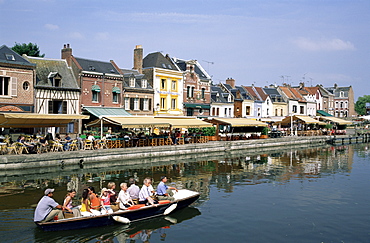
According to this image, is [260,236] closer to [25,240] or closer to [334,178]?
[25,240]

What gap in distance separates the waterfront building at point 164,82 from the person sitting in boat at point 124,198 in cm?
3306

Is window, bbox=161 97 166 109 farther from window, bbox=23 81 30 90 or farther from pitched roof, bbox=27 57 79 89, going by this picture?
window, bbox=23 81 30 90

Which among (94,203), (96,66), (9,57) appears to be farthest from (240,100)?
(94,203)

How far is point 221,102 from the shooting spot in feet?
186

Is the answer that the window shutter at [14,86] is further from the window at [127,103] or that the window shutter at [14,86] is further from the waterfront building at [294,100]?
the waterfront building at [294,100]

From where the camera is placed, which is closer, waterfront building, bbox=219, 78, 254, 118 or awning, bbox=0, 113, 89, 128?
awning, bbox=0, 113, 89, 128

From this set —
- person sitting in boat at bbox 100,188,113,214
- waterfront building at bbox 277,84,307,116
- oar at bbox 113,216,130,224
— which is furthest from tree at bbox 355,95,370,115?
person sitting in boat at bbox 100,188,113,214

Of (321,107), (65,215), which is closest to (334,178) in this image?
(65,215)

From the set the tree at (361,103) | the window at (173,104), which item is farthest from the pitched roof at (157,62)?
the tree at (361,103)

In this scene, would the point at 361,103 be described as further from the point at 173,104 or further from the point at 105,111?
the point at 105,111

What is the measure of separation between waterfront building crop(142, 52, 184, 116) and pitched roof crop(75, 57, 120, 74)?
19.2ft

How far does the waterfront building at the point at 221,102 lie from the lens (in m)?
56.2

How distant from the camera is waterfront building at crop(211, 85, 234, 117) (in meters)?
56.2

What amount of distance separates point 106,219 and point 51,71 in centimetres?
2839
